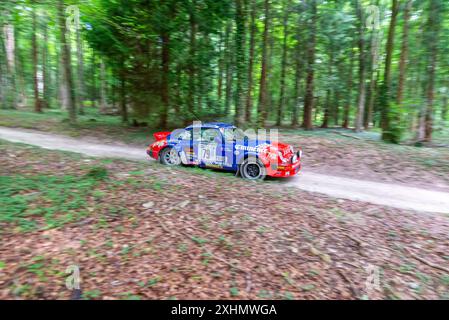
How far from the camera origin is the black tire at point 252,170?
7934 millimetres

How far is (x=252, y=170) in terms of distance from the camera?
8.12 metres

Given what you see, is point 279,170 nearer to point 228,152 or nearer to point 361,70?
point 228,152

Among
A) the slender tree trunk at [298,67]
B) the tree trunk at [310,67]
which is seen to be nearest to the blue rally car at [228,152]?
the tree trunk at [310,67]

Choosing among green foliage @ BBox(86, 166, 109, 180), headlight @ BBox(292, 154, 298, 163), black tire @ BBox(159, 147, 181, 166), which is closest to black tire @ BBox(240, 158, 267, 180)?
headlight @ BBox(292, 154, 298, 163)

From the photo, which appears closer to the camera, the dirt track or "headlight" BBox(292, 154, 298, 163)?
the dirt track

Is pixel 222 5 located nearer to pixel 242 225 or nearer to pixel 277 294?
pixel 242 225

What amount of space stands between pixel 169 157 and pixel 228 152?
2.36 m

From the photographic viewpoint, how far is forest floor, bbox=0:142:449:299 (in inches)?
125

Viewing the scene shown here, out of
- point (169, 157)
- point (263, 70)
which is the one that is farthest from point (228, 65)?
point (169, 157)

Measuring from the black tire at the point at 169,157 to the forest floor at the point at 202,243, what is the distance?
2996 mm

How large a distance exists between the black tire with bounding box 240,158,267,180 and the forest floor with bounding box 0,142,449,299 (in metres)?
1.70

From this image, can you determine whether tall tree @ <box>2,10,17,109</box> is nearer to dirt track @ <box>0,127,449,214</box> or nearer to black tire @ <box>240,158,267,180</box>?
dirt track @ <box>0,127,449,214</box>

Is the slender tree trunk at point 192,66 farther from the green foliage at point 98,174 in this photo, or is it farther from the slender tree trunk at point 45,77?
the slender tree trunk at point 45,77

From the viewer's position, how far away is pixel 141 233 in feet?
13.6
